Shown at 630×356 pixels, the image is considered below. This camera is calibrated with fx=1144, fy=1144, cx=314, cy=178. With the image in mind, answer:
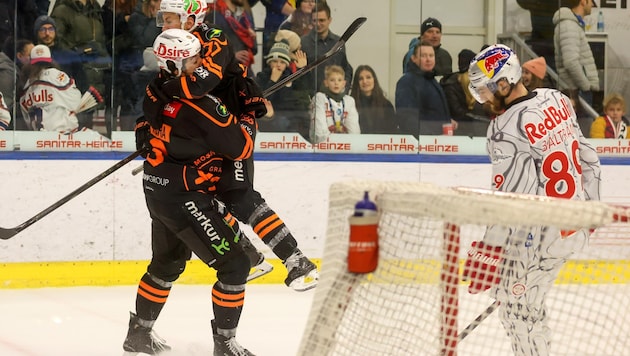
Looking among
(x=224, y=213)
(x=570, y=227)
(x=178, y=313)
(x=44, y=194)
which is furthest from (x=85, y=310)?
(x=570, y=227)

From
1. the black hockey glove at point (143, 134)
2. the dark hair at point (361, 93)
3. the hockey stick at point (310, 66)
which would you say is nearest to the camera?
the black hockey glove at point (143, 134)

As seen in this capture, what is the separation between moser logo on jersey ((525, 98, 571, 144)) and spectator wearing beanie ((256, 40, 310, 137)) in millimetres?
3045

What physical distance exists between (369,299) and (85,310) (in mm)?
2812

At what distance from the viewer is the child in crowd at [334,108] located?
6.37m

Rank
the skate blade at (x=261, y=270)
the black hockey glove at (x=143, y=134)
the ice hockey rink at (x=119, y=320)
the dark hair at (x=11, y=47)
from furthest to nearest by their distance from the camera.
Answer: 1. the dark hair at (x=11, y=47)
2. the ice hockey rink at (x=119, y=320)
3. the skate blade at (x=261, y=270)
4. the black hockey glove at (x=143, y=134)

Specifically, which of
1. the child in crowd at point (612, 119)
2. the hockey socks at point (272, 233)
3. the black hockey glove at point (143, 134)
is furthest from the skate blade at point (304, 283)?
the child in crowd at point (612, 119)

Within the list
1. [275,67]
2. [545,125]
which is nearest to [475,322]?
[545,125]

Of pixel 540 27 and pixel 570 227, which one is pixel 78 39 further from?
pixel 570 227

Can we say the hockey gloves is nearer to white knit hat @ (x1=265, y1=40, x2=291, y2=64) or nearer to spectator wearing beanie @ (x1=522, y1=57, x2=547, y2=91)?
white knit hat @ (x1=265, y1=40, x2=291, y2=64)

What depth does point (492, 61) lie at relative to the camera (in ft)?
11.4

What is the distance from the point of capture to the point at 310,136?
20.7ft

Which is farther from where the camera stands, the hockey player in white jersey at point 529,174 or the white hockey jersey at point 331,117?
→ the white hockey jersey at point 331,117

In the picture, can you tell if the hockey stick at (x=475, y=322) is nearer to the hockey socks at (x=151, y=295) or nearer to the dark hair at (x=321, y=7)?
the hockey socks at (x=151, y=295)

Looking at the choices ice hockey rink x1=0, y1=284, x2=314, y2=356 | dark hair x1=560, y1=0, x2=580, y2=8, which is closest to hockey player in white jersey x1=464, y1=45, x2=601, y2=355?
ice hockey rink x1=0, y1=284, x2=314, y2=356
